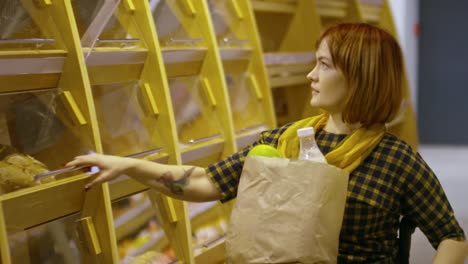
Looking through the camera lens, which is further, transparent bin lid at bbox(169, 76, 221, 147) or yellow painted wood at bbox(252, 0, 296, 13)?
yellow painted wood at bbox(252, 0, 296, 13)

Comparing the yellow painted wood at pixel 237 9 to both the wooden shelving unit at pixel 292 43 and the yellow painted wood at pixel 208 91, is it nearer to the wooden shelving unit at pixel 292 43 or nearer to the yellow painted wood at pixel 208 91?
the yellow painted wood at pixel 208 91

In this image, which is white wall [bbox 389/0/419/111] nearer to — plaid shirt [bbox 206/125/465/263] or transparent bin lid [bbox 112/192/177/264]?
transparent bin lid [bbox 112/192/177/264]

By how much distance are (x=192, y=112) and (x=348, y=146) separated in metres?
1.64

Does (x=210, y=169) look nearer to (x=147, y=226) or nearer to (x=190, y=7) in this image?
(x=147, y=226)

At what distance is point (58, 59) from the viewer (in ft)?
8.14

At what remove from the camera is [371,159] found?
1.92 meters

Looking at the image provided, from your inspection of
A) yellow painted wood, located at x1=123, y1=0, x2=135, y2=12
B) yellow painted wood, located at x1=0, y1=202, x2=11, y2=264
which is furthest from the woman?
yellow painted wood, located at x1=123, y1=0, x2=135, y2=12

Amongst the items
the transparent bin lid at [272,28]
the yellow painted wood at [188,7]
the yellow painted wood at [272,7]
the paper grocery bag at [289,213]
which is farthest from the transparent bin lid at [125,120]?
the transparent bin lid at [272,28]

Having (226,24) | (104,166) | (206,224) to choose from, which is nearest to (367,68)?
(104,166)

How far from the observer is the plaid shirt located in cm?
189

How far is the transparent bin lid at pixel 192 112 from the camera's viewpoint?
3.36 m

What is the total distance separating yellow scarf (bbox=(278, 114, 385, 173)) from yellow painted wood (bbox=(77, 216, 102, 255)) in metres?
0.95

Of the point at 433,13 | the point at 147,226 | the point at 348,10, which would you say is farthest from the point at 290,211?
the point at 433,13

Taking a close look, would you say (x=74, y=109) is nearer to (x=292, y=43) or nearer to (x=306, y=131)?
(x=306, y=131)
